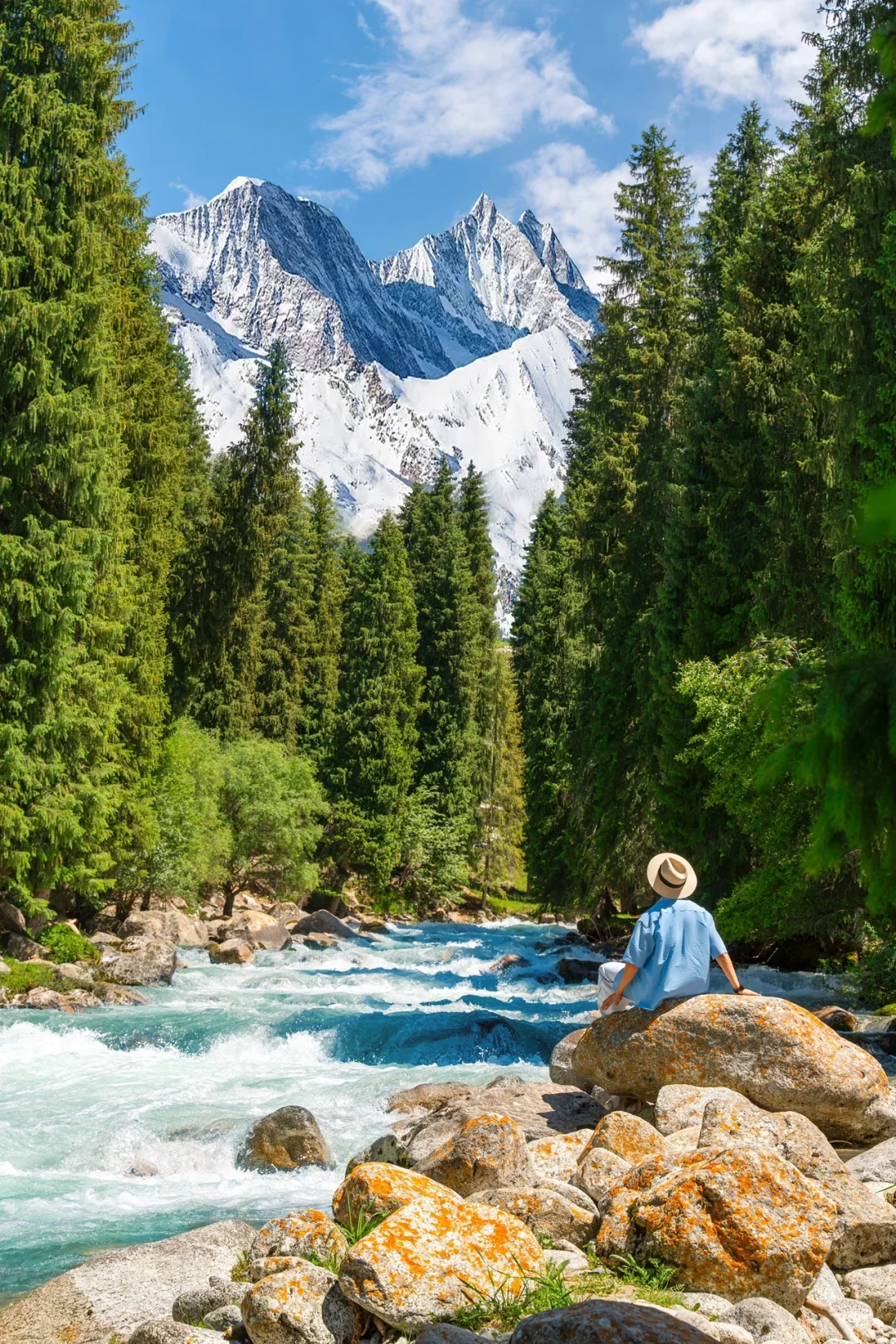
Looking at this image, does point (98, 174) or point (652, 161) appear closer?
point (98, 174)

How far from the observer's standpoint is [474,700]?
154ft

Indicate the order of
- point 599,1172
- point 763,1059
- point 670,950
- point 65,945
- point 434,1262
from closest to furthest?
point 434,1262 < point 599,1172 < point 763,1059 < point 670,950 < point 65,945

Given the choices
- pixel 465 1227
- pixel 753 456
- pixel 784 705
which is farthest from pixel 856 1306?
pixel 753 456

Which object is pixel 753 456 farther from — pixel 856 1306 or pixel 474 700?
pixel 474 700

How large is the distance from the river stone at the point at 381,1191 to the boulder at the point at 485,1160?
→ 2.79ft

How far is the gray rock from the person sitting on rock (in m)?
3.40

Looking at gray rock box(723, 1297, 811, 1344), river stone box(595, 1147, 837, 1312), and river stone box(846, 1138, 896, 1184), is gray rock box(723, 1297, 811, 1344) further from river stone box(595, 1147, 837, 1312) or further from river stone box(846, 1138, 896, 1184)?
river stone box(846, 1138, 896, 1184)

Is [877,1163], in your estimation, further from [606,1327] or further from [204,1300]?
[204,1300]

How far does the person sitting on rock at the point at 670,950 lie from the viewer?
809 centimetres

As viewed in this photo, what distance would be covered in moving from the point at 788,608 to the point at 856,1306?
14381mm

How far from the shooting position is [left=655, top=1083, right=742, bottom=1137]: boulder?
24.0 ft

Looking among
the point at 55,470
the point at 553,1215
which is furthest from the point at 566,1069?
the point at 55,470

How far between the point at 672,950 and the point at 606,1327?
14.3 ft

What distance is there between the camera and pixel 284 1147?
10133mm
